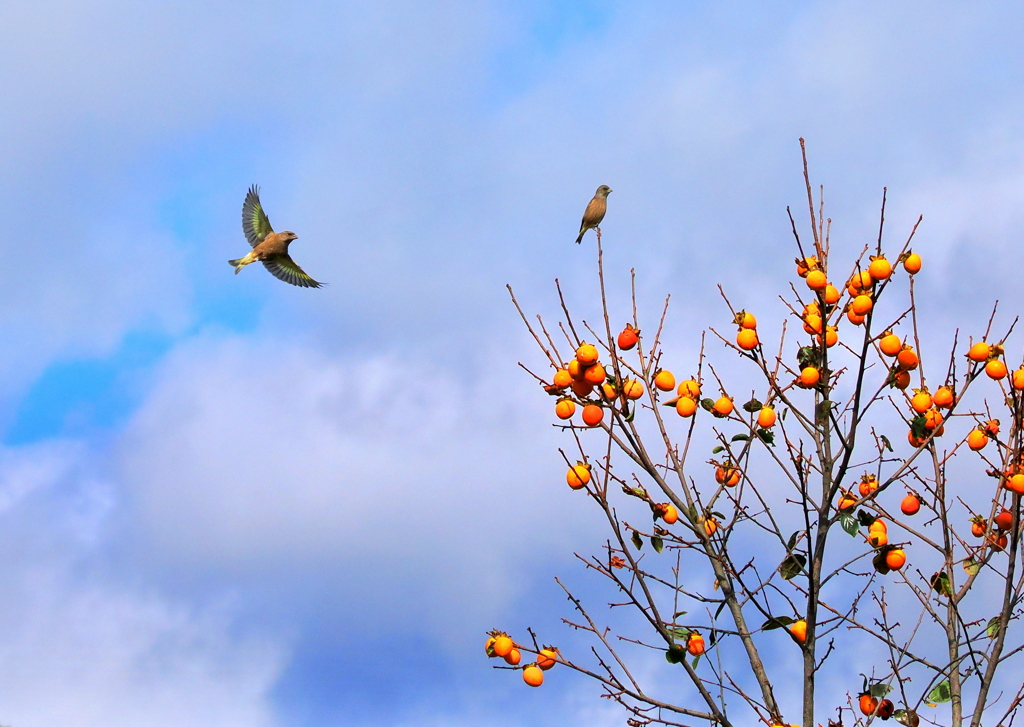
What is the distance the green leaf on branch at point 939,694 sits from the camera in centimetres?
654

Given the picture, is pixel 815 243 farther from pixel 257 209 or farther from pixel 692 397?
pixel 257 209

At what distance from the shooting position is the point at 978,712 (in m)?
6.18

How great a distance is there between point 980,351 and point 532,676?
338 cm

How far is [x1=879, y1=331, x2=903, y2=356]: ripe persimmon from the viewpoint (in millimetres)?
6395

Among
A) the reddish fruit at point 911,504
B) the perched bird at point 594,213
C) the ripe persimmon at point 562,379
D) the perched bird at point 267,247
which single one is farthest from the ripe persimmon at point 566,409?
the perched bird at point 267,247

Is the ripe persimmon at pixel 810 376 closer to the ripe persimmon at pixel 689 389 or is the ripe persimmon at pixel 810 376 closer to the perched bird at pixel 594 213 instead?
the ripe persimmon at pixel 689 389

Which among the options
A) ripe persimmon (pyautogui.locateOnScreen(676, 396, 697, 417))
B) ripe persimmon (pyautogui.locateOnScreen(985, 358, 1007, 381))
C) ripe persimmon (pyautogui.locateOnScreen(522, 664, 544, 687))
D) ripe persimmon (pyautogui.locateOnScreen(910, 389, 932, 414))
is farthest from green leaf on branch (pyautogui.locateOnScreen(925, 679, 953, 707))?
ripe persimmon (pyautogui.locateOnScreen(522, 664, 544, 687))

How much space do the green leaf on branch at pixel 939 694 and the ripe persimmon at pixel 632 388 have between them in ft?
8.78

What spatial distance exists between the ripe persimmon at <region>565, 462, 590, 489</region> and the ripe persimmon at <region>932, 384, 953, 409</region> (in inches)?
89.3

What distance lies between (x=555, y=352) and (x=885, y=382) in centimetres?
199

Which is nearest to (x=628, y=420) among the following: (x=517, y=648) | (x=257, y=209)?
(x=517, y=648)

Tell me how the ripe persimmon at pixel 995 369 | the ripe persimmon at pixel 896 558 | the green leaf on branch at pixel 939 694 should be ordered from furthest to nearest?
the green leaf on branch at pixel 939 694 < the ripe persimmon at pixel 995 369 < the ripe persimmon at pixel 896 558

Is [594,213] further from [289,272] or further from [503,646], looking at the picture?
[503,646]

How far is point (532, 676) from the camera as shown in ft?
19.7
